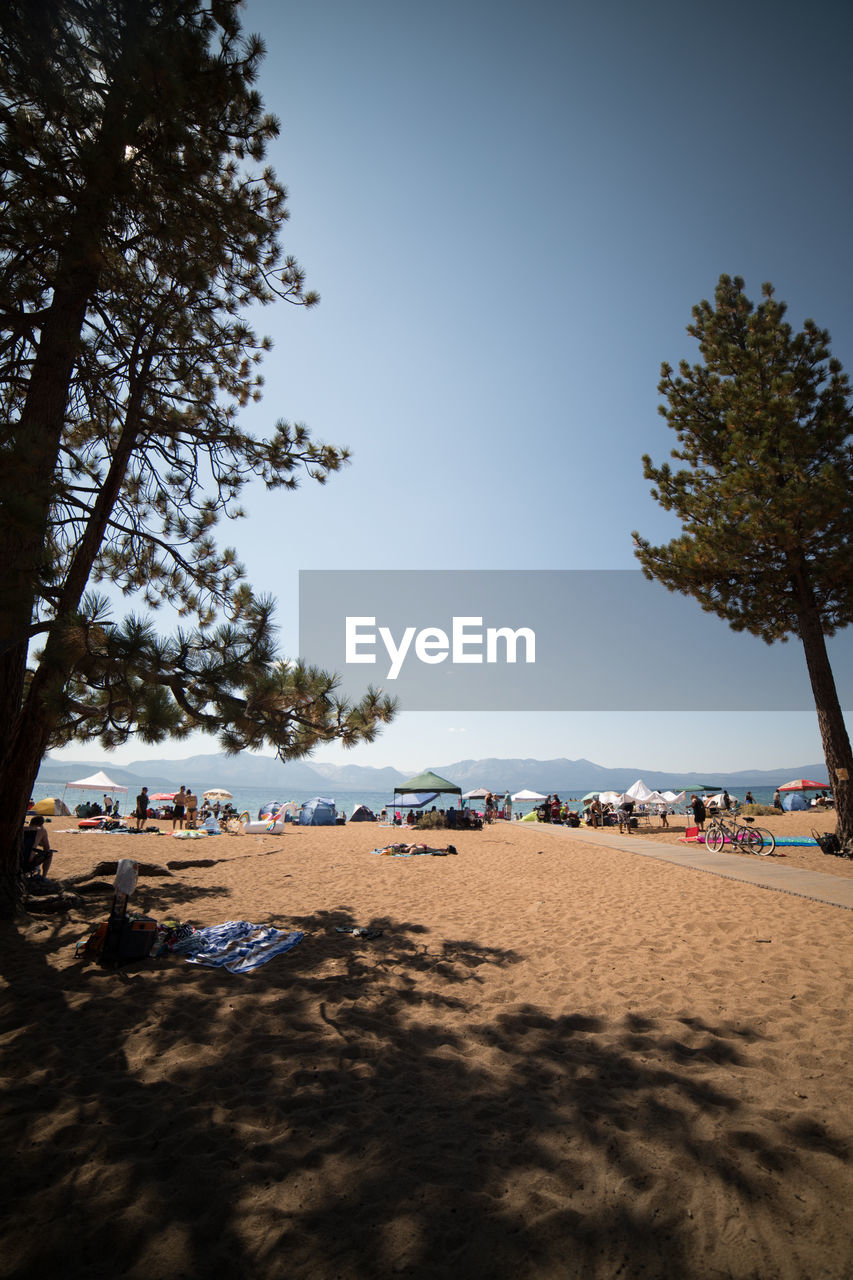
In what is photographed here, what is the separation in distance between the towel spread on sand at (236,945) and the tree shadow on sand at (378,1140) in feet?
3.12

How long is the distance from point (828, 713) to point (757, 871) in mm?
5040

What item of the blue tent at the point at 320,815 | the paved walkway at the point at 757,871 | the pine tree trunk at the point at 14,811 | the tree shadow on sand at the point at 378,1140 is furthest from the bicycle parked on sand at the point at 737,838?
the blue tent at the point at 320,815

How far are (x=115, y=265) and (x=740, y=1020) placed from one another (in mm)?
9567

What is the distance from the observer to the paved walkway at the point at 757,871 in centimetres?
874

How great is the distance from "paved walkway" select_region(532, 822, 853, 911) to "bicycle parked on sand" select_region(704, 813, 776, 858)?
413 mm

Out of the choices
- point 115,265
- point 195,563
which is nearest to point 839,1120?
point 195,563

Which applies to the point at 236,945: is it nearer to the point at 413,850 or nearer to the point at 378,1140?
the point at 378,1140

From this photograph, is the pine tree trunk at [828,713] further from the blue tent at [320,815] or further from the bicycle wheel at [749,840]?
the blue tent at [320,815]

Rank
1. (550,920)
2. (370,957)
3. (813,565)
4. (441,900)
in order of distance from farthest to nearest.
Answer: (813,565), (441,900), (550,920), (370,957)

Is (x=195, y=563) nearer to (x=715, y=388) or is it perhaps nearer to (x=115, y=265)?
(x=115, y=265)

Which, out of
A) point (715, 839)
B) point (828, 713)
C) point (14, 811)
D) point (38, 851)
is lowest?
point (715, 839)

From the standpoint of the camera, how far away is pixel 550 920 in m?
7.72

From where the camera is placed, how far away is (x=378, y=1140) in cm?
301

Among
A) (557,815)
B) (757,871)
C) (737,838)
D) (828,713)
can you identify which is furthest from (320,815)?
(828,713)
